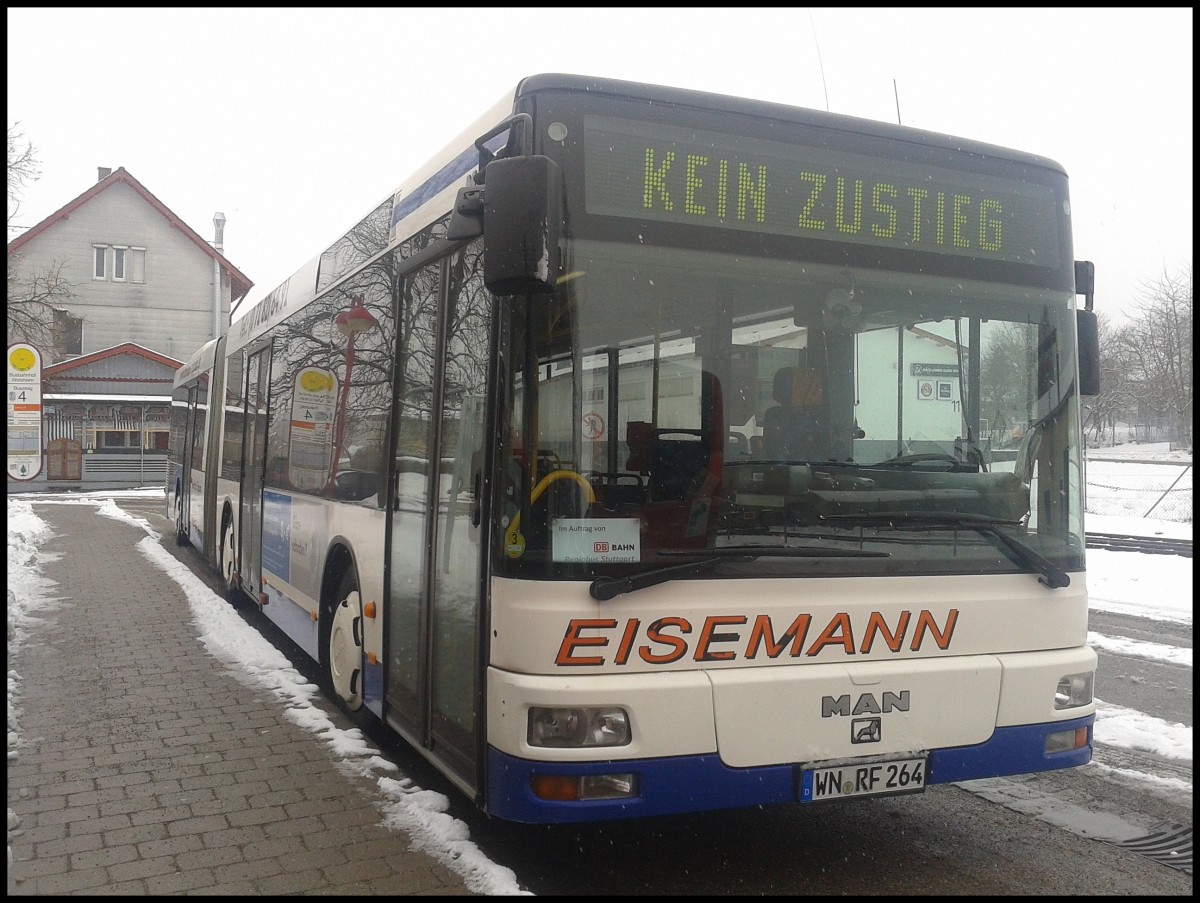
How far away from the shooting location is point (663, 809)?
3.84 metres

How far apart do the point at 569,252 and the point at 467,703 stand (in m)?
1.74

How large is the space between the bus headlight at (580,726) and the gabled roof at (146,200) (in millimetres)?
41535

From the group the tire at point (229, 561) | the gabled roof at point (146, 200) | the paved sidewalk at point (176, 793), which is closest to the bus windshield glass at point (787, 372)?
the paved sidewalk at point (176, 793)

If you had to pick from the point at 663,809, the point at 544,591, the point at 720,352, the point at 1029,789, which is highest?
the point at 720,352

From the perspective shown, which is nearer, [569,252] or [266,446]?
[569,252]

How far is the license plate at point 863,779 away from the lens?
4000mm

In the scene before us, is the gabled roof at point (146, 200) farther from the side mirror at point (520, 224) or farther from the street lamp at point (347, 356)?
the side mirror at point (520, 224)

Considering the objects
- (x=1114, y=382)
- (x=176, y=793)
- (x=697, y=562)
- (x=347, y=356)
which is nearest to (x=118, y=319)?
(x=1114, y=382)

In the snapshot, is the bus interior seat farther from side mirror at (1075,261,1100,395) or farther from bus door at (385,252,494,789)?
side mirror at (1075,261,1100,395)

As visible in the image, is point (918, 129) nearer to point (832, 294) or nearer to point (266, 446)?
point (832, 294)

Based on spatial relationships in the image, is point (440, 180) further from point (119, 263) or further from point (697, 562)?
point (119, 263)

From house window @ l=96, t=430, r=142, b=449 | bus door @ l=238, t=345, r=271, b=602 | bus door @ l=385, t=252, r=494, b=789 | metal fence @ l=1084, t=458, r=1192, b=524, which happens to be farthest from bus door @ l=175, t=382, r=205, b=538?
house window @ l=96, t=430, r=142, b=449

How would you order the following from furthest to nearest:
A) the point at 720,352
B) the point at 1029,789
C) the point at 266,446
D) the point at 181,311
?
1. the point at 181,311
2. the point at 266,446
3. the point at 1029,789
4. the point at 720,352

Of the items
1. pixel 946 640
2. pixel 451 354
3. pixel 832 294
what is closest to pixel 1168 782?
pixel 946 640
